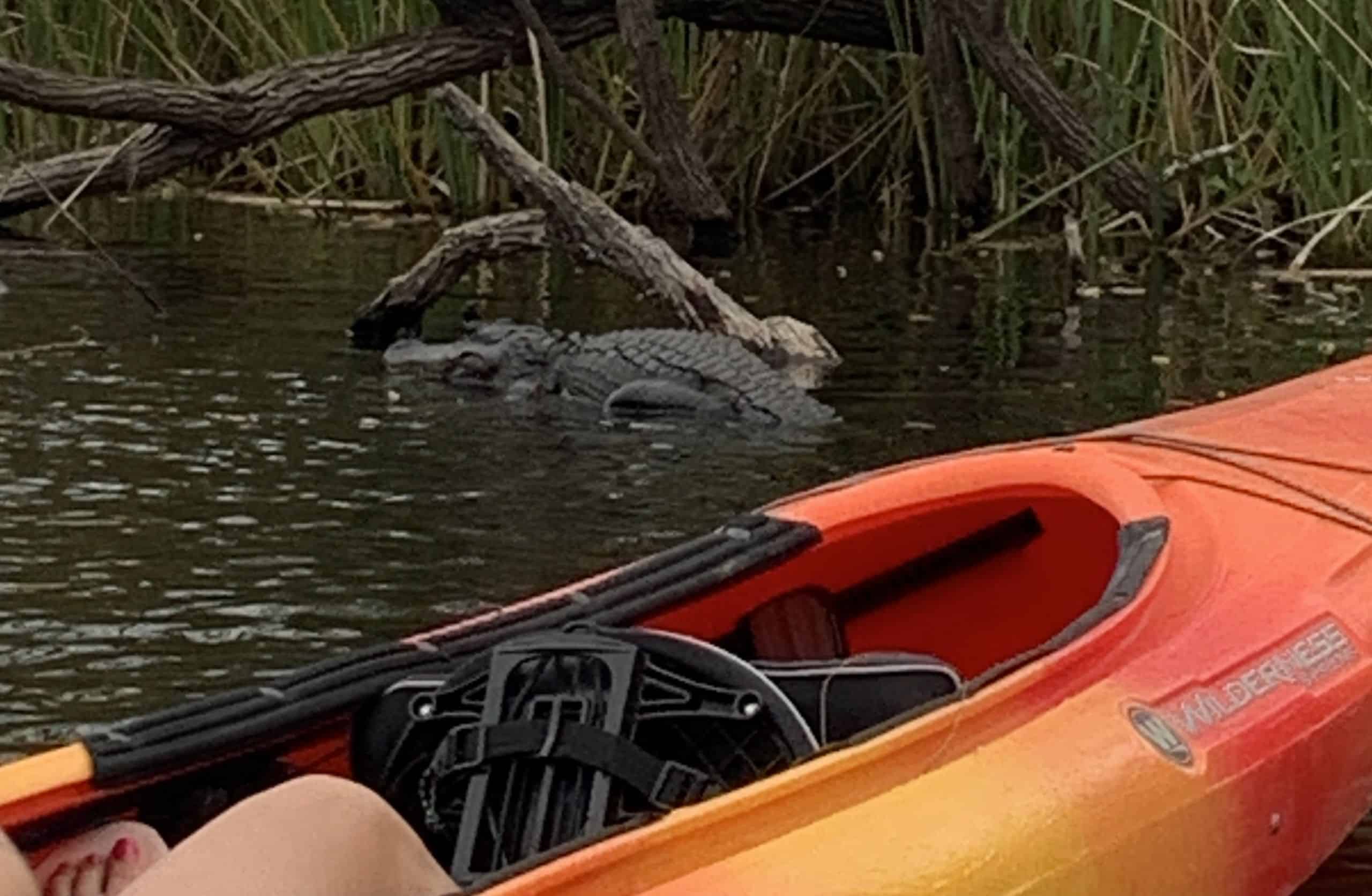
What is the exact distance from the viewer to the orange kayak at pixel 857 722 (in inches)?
128

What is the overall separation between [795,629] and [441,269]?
458 cm

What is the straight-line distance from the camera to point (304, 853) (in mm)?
2873

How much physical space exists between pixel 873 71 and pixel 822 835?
8991 mm

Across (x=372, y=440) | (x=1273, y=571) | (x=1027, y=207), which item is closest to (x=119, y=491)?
(x=372, y=440)

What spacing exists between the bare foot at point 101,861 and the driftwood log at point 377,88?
5282 mm

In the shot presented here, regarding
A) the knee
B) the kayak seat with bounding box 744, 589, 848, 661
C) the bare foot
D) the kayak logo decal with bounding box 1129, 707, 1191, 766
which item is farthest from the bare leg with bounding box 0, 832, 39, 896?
the kayak seat with bounding box 744, 589, 848, 661

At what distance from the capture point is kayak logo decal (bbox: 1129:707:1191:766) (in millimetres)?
3666

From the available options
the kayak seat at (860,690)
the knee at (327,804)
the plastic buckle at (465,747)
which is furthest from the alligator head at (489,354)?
the knee at (327,804)

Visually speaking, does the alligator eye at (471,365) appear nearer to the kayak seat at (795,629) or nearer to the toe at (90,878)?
the kayak seat at (795,629)

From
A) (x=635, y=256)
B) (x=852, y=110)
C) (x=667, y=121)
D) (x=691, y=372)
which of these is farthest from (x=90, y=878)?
(x=852, y=110)

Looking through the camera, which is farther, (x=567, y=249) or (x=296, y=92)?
(x=296, y=92)

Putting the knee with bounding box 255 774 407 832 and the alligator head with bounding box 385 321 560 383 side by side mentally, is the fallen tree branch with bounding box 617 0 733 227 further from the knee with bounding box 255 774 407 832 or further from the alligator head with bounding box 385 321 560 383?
the knee with bounding box 255 774 407 832

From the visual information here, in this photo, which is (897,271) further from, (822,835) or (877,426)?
(822,835)

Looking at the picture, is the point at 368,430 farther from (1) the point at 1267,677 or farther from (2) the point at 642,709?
(2) the point at 642,709
